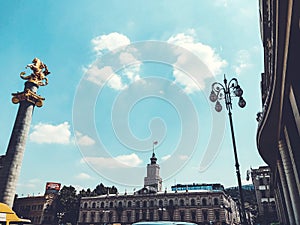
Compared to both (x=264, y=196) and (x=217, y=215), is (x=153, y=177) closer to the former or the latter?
(x=217, y=215)

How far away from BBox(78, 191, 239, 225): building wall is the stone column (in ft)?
130

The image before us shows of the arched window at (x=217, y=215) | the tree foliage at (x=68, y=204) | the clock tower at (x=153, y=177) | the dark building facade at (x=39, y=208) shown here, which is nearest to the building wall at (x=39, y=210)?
the dark building facade at (x=39, y=208)

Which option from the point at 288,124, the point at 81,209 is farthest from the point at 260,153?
the point at 81,209

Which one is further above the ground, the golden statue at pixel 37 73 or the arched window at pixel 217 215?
the golden statue at pixel 37 73

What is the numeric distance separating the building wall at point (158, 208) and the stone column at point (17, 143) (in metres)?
39.6

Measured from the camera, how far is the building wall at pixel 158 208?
2160 inches

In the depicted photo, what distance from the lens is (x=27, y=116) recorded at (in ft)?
87.4

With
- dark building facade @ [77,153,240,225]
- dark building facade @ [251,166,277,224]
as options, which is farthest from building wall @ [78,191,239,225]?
dark building facade @ [251,166,277,224]

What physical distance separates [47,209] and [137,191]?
85.0 feet

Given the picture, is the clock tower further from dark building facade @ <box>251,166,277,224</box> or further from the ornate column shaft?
the ornate column shaft

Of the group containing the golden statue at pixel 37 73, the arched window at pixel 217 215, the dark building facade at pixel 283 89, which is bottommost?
the arched window at pixel 217 215

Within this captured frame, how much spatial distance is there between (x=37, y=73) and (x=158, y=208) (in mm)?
44694

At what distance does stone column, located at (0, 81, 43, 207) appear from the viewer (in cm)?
2303

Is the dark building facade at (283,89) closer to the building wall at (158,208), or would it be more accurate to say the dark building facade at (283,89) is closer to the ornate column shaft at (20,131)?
the ornate column shaft at (20,131)
